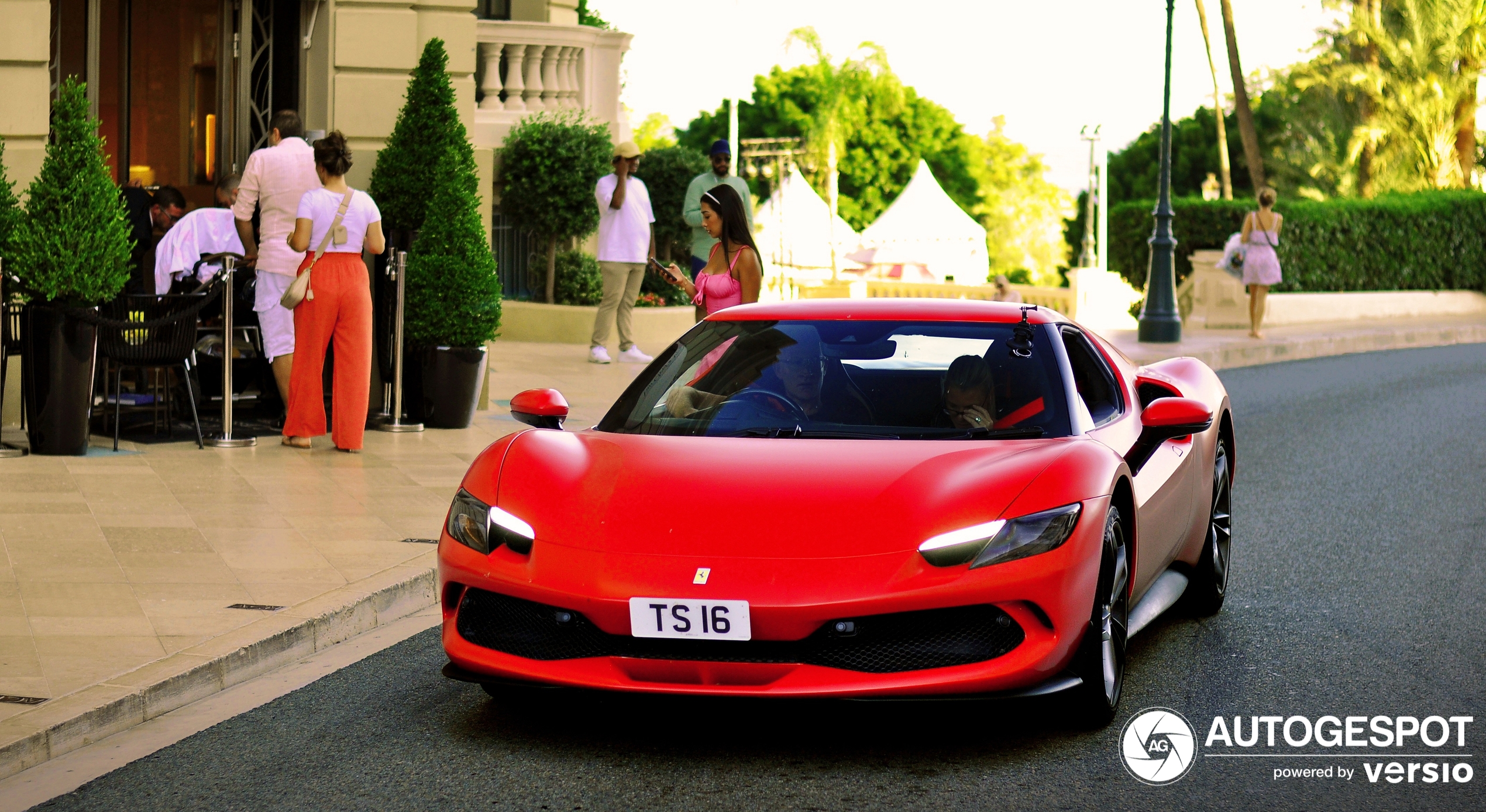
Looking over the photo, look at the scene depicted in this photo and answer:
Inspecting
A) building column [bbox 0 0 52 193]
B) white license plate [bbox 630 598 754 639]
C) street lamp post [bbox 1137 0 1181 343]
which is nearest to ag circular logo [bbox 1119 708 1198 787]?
white license plate [bbox 630 598 754 639]

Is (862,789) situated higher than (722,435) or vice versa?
(722,435)

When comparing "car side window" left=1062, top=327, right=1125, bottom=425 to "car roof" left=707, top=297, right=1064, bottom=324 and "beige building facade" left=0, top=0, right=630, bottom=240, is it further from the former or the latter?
"beige building facade" left=0, top=0, right=630, bottom=240

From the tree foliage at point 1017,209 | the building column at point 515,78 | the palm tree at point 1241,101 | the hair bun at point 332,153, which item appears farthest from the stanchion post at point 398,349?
the tree foliage at point 1017,209

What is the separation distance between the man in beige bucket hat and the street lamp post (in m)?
8.68

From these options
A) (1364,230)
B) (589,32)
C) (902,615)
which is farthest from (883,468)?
(1364,230)

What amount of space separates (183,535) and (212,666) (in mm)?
2445

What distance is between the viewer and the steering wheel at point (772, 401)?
19.1 feet

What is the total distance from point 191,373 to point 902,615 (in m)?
8.17

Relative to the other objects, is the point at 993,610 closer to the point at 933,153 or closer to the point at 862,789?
the point at 862,789

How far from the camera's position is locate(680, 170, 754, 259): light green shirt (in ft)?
49.1

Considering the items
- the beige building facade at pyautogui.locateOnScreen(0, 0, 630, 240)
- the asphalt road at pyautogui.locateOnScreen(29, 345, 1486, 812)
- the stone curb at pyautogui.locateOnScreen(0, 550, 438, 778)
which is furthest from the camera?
the beige building facade at pyautogui.locateOnScreen(0, 0, 630, 240)

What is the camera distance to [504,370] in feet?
55.9

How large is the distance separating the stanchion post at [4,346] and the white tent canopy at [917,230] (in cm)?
6400

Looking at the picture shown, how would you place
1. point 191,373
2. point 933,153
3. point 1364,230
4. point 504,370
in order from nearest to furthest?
point 191,373 → point 504,370 → point 1364,230 → point 933,153
